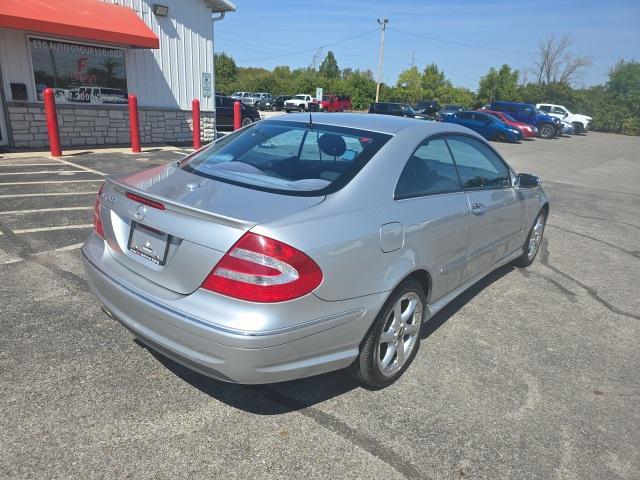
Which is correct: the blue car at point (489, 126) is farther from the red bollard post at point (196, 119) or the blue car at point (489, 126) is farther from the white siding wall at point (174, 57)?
the red bollard post at point (196, 119)

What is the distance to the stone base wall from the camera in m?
11.0

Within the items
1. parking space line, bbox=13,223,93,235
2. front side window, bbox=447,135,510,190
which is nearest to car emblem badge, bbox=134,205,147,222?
front side window, bbox=447,135,510,190

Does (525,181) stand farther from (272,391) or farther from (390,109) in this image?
(390,109)

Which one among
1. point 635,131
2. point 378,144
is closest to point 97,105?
point 378,144

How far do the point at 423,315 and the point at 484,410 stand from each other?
2.23 feet

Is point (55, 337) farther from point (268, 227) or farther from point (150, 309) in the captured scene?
point (268, 227)

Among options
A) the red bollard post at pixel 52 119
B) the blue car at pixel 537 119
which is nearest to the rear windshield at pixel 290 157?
the red bollard post at pixel 52 119

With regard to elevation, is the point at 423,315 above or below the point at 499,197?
below

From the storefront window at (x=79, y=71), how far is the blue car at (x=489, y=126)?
17425 millimetres

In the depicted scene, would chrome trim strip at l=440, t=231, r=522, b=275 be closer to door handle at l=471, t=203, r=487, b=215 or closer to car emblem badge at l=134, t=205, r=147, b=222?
door handle at l=471, t=203, r=487, b=215

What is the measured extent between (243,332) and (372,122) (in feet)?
6.26

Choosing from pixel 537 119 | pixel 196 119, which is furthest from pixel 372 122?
pixel 537 119

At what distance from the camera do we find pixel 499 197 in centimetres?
400

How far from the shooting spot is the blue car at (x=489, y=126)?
24725 mm
